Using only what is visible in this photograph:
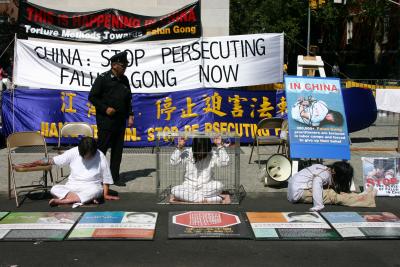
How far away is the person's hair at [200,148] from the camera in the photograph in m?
7.30

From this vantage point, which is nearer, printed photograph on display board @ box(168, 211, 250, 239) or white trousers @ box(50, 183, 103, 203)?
printed photograph on display board @ box(168, 211, 250, 239)

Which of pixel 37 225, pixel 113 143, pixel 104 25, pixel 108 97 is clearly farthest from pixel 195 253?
pixel 104 25

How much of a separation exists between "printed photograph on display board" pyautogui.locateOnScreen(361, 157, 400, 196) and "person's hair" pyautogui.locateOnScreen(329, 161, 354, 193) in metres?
0.52

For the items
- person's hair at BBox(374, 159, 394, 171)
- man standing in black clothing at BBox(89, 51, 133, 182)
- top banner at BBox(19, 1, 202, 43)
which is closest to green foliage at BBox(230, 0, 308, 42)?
top banner at BBox(19, 1, 202, 43)

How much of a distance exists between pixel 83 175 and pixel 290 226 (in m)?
2.72

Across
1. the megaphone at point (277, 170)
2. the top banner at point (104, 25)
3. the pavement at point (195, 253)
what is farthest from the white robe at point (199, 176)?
the top banner at point (104, 25)

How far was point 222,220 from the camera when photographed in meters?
6.49

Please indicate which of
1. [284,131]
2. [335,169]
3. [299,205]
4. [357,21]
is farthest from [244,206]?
[357,21]

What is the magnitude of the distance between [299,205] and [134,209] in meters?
2.10

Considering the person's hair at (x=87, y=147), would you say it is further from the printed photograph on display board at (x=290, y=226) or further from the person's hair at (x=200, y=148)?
the printed photograph on display board at (x=290, y=226)

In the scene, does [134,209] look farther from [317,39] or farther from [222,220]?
[317,39]

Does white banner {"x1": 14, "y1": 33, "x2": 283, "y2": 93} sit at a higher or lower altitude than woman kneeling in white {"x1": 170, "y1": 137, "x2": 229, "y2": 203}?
higher

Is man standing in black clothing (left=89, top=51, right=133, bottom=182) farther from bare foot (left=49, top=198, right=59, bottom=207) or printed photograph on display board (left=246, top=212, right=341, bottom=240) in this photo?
printed photograph on display board (left=246, top=212, right=341, bottom=240)

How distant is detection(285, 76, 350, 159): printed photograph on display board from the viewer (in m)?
8.02
